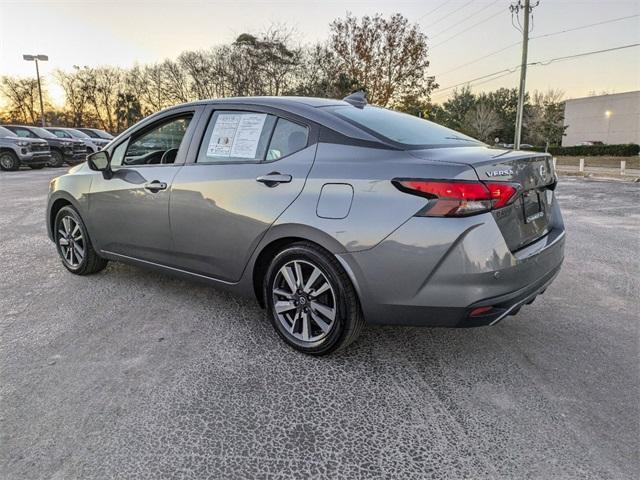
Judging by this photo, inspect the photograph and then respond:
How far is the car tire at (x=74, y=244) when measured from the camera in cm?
422

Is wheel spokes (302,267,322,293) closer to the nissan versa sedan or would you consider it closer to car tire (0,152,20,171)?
the nissan versa sedan

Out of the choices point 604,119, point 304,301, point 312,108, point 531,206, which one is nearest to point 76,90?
point 312,108

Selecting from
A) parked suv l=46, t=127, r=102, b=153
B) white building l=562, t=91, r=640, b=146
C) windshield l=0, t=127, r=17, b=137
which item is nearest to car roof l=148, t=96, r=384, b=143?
windshield l=0, t=127, r=17, b=137

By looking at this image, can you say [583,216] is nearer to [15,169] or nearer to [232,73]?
[15,169]

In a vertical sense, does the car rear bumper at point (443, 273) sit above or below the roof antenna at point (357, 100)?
below

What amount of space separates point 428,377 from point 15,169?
19.8 metres

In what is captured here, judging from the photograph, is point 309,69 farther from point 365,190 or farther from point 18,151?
point 365,190

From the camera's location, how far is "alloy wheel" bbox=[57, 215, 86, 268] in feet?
14.1

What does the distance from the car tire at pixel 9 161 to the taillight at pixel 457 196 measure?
19.2 metres

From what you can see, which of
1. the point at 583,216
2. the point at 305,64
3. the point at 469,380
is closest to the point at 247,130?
the point at 469,380

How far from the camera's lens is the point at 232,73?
31250 millimetres

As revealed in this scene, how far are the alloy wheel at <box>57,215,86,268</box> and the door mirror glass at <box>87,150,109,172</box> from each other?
0.71 meters

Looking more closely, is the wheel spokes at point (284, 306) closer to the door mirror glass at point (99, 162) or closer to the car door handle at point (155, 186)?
the car door handle at point (155, 186)

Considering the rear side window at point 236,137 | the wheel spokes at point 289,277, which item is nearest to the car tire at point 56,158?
the rear side window at point 236,137
